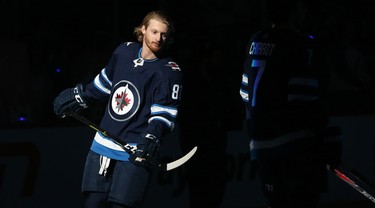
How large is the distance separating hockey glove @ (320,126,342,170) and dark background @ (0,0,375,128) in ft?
8.31

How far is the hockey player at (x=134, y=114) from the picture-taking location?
5.57 m

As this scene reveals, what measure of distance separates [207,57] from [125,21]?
0.76 metres

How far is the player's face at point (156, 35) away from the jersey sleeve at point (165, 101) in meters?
0.14

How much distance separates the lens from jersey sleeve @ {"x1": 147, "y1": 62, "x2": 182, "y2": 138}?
5.51m

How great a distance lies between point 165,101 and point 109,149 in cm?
44

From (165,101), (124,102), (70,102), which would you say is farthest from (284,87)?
(70,102)

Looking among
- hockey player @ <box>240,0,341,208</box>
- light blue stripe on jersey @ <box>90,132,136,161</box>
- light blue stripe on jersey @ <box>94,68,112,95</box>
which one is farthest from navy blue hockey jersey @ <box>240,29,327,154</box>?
light blue stripe on jersey @ <box>94,68,112,95</box>

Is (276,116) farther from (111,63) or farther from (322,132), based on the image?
(111,63)

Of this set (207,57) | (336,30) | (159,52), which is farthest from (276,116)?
(336,30)

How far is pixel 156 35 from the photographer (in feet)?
18.4

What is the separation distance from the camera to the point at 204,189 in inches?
321

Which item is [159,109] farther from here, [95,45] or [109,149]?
[95,45]

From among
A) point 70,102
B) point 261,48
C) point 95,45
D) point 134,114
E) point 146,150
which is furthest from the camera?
point 95,45

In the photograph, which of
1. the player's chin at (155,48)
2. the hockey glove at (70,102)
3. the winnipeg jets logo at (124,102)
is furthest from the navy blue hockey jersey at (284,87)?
the hockey glove at (70,102)
